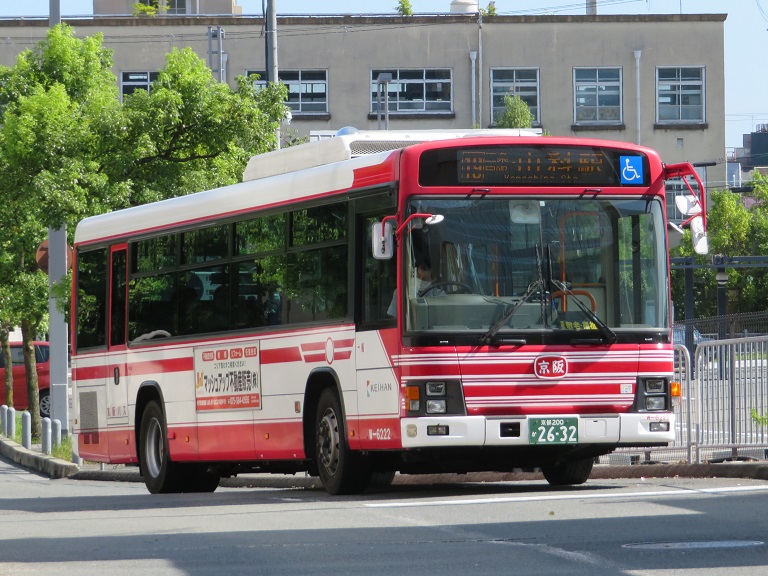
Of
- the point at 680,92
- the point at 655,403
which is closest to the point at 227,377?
the point at 655,403

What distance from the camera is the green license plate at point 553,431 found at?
1298cm

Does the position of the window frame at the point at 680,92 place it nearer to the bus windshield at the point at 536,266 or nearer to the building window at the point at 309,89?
the building window at the point at 309,89

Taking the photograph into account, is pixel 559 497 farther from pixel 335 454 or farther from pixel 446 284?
pixel 335 454

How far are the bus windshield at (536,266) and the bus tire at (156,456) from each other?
5.33m

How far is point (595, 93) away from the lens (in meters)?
67.6

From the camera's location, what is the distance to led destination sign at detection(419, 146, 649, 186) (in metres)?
13.2

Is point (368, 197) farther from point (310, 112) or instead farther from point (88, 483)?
point (310, 112)

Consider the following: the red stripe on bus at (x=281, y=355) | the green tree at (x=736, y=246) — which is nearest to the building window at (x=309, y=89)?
the green tree at (x=736, y=246)

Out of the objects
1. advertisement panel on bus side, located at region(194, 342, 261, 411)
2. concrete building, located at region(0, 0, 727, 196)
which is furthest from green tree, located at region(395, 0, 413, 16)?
advertisement panel on bus side, located at region(194, 342, 261, 411)

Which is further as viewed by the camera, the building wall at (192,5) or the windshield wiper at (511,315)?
the building wall at (192,5)

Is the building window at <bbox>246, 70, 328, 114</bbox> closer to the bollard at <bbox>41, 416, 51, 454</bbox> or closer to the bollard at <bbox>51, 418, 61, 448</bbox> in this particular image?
the bollard at <bbox>51, 418, 61, 448</bbox>

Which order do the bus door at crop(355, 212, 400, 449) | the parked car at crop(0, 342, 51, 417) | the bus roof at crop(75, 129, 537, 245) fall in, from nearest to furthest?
the bus door at crop(355, 212, 400, 449) → the bus roof at crop(75, 129, 537, 245) → the parked car at crop(0, 342, 51, 417)

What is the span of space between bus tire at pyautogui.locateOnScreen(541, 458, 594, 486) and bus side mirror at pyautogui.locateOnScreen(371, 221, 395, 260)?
3044 millimetres

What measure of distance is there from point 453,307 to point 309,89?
55400mm
